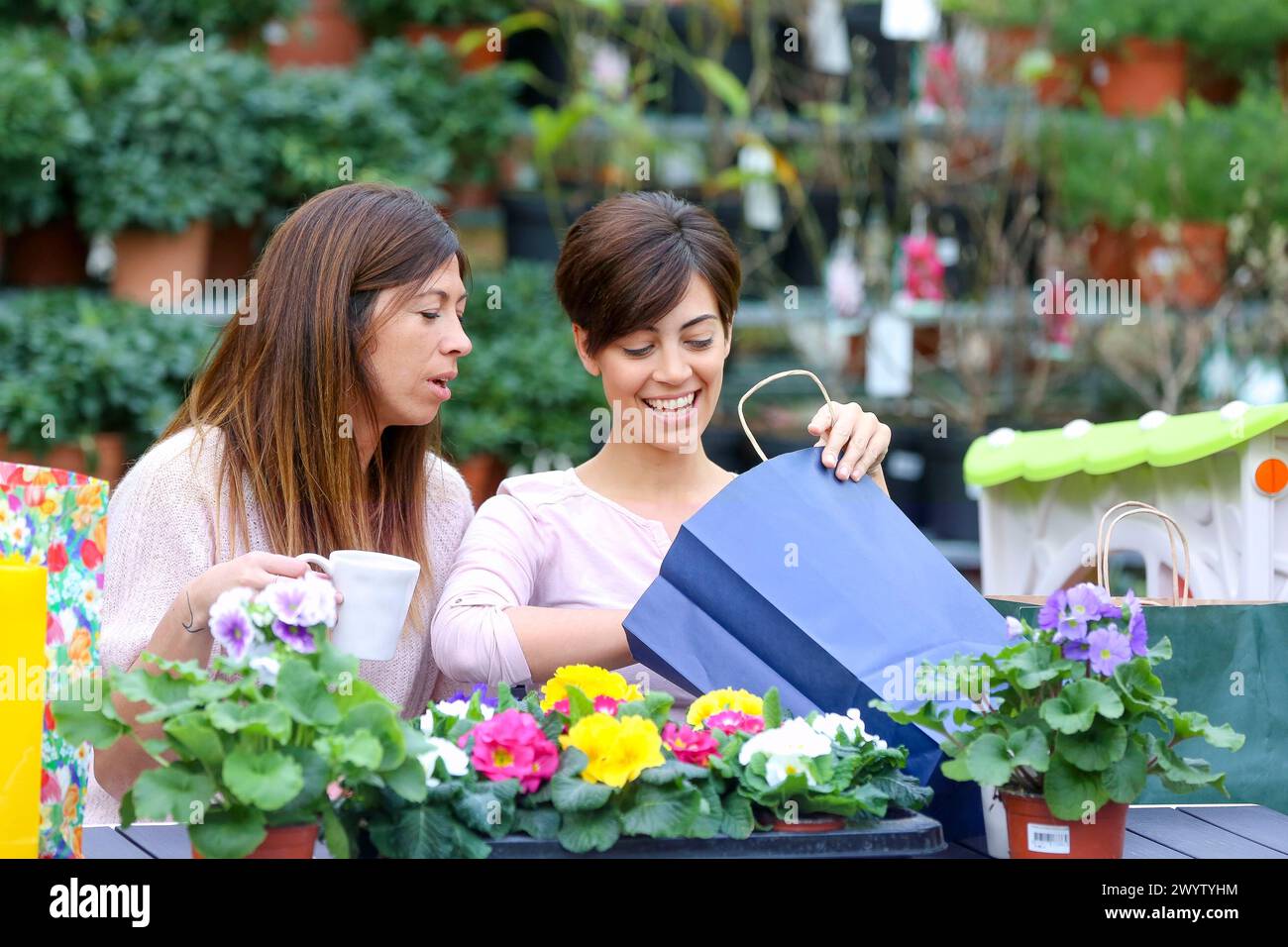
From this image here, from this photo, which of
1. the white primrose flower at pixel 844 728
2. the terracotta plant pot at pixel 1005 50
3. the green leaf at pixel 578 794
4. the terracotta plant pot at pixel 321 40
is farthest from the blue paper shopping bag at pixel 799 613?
the terracotta plant pot at pixel 1005 50

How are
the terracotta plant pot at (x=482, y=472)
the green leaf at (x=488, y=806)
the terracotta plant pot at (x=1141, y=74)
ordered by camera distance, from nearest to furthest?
the green leaf at (x=488, y=806)
the terracotta plant pot at (x=482, y=472)
the terracotta plant pot at (x=1141, y=74)

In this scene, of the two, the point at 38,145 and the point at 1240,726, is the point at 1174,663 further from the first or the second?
the point at 38,145

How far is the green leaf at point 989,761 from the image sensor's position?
48.4 inches

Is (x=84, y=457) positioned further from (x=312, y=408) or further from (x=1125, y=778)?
(x=1125, y=778)

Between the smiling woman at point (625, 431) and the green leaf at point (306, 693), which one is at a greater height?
the smiling woman at point (625, 431)

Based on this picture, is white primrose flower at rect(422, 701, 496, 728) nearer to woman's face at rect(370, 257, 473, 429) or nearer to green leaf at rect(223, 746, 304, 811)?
green leaf at rect(223, 746, 304, 811)

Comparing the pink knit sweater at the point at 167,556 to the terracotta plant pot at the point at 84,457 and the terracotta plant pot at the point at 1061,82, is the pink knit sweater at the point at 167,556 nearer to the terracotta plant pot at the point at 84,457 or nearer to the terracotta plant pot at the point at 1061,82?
the terracotta plant pot at the point at 84,457

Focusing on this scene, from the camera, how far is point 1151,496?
6.62 ft

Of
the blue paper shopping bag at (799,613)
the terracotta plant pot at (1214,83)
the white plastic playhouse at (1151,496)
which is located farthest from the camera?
the terracotta plant pot at (1214,83)

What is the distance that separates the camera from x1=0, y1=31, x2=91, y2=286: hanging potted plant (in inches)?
155

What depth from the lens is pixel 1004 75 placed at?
4.95 m

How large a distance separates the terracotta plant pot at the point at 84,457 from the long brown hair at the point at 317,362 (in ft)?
7.28

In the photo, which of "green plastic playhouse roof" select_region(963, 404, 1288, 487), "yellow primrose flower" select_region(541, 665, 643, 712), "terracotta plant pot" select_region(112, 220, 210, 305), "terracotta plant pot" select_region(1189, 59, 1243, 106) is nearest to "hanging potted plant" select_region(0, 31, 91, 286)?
"terracotta plant pot" select_region(112, 220, 210, 305)
